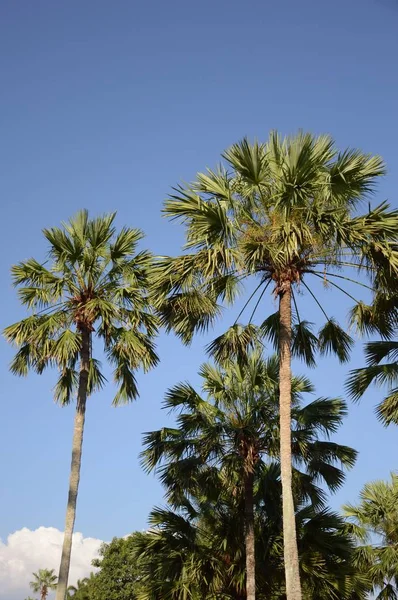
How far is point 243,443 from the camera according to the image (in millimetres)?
17281

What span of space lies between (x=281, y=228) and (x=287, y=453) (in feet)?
12.7

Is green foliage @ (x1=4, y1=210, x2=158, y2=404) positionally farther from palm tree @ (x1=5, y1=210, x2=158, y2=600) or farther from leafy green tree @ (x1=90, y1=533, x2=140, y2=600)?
leafy green tree @ (x1=90, y1=533, x2=140, y2=600)

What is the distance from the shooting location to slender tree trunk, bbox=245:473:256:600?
16.0m

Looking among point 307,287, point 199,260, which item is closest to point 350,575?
point 307,287

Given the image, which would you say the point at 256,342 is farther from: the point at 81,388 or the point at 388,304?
the point at 81,388

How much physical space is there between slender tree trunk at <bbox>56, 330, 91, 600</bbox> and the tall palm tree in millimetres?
3455

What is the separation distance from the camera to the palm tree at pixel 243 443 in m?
17.2

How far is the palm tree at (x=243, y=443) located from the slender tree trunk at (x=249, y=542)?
22 mm

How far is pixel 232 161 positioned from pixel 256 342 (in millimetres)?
3555

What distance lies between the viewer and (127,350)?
1723 centimetres

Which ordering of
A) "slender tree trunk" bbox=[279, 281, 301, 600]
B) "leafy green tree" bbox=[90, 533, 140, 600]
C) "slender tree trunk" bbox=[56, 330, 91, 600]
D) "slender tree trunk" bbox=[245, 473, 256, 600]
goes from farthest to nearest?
"leafy green tree" bbox=[90, 533, 140, 600] < "slender tree trunk" bbox=[245, 473, 256, 600] < "slender tree trunk" bbox=[56, 330, 91, 600] < "slender tree trunk" bbox=[279, 281, 301, 600]

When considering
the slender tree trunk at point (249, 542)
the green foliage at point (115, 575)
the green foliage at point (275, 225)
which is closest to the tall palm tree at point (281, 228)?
the green foliage at point (275, 225)

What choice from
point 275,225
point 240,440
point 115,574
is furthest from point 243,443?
point 115,574

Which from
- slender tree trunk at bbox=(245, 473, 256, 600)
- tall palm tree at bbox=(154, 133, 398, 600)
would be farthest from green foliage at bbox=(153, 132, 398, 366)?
slender tree trunk at bbox=(245, 473, 256, 600)
